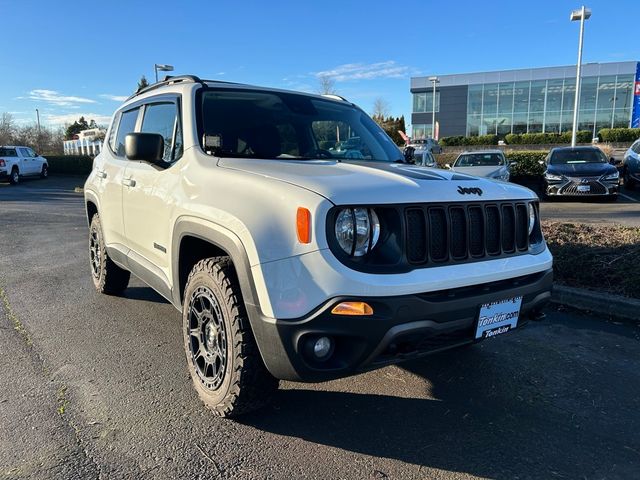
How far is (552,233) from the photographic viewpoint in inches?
279

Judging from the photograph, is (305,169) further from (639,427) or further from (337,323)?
(639,427)

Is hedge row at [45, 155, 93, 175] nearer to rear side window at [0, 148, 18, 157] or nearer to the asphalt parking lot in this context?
rear side window at [0, 148, 18, 157]

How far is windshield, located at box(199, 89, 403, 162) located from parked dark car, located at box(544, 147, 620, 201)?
1039 centimetres

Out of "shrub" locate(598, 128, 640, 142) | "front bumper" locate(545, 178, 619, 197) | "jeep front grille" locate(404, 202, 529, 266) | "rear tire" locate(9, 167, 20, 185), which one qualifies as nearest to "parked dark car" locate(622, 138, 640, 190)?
"front bumper" locate(545, 178, 619, 197)

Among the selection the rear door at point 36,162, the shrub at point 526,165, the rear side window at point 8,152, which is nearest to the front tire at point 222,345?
the shrub at point 526,165

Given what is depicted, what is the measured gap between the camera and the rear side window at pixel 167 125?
11.5ft

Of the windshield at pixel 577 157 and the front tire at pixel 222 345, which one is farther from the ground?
the windshield at pixel 577 157

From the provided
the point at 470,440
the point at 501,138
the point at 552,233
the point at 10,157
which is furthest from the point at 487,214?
the point at 501,138

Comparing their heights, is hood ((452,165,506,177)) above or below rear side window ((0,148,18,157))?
below

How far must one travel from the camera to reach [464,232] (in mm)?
2695

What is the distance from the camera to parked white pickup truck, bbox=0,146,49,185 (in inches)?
972

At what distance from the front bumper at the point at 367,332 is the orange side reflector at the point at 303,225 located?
0.31m

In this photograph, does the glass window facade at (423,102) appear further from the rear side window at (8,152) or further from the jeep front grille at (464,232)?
the jeep front grille at (464,232)

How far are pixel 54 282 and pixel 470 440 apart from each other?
5.25 meters
